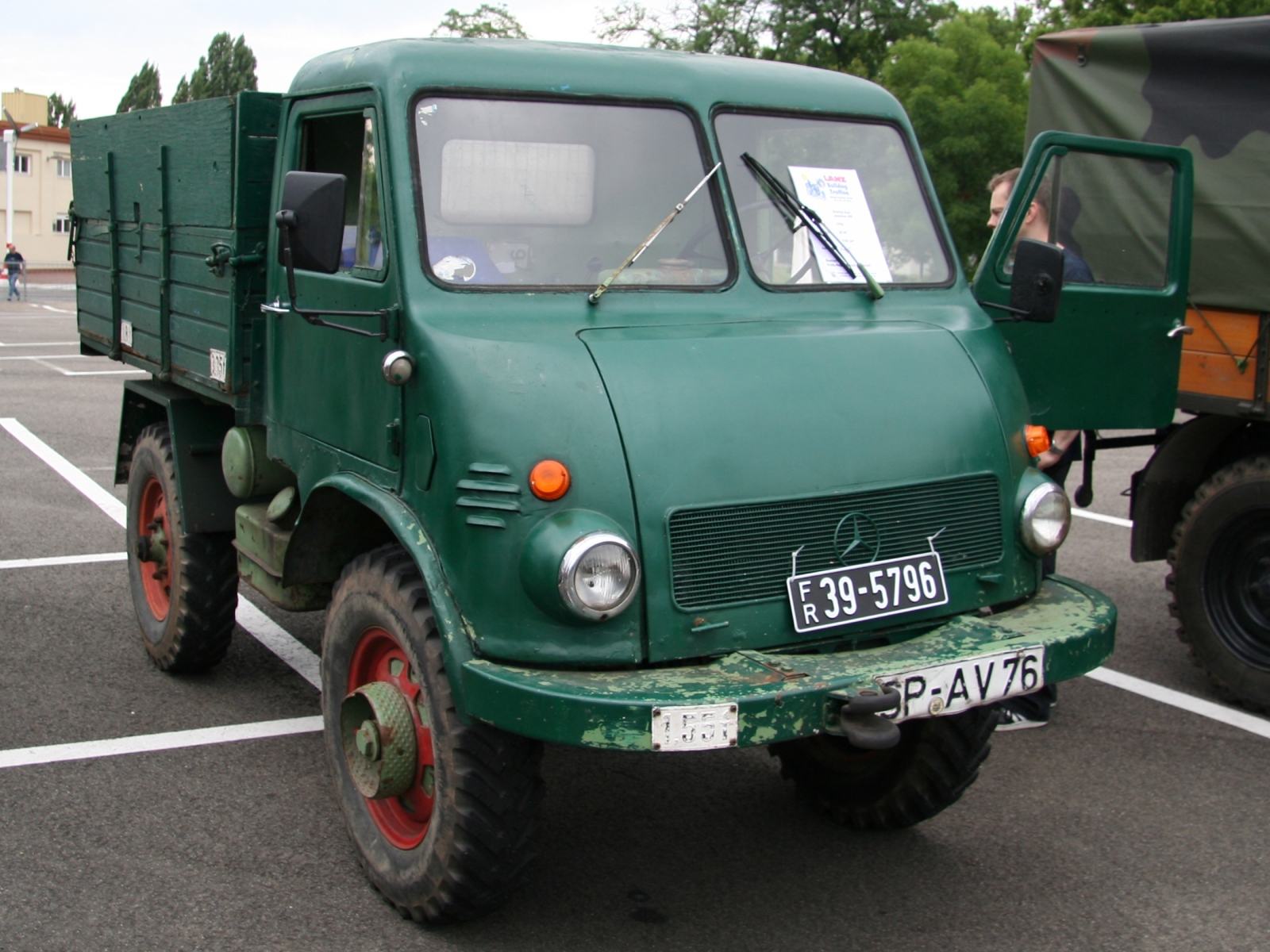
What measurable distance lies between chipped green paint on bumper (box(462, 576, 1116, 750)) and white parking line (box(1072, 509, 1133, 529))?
20.9 ft

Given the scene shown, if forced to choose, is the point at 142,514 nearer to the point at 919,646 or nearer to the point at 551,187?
the point at 551,187

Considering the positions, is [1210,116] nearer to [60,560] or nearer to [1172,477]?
[1172,477]

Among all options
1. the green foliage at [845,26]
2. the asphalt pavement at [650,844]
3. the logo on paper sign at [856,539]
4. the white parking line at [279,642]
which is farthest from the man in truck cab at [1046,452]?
the green foliage at [845,26]

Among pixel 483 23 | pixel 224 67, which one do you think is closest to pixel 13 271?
pixel 483 23

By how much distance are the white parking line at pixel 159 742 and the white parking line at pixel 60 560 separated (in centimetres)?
270

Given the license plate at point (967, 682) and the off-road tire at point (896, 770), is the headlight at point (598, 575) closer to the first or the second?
the license plate at point (967, 682)

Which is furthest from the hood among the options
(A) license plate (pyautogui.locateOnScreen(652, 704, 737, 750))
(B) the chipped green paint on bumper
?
(A) license plate (pyautogui.locateOnScreen(652, 704, 737, 750))

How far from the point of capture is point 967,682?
353cm

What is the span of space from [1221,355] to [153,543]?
4.62 meters

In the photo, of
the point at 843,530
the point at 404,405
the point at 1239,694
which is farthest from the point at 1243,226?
the point at 404,405

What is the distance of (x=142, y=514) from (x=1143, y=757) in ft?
14.4

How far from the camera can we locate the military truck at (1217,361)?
565cm

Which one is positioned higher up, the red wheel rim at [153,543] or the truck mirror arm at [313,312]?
the truck mirror arm at [313,312]

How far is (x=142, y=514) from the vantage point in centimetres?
630
